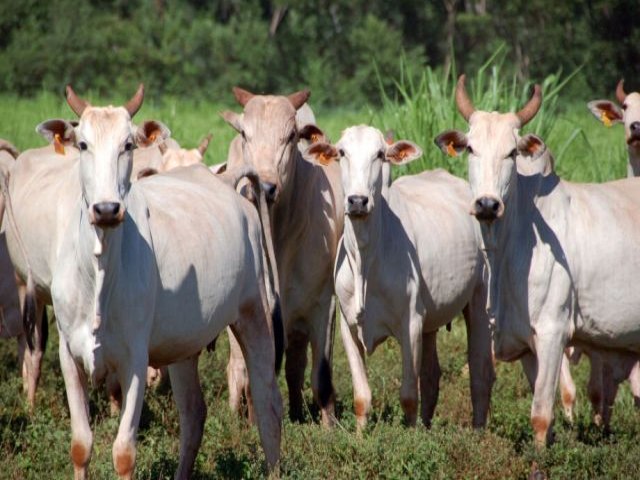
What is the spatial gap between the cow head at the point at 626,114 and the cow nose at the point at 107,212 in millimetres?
5002

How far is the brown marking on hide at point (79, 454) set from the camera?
6.20 metres

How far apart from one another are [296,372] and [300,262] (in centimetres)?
80

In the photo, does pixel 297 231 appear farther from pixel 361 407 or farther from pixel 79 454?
pixel 79 454

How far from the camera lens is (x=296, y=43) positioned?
3875 cm

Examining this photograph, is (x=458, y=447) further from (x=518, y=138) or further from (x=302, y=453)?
(x=518, y=138)

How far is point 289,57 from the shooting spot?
126ft

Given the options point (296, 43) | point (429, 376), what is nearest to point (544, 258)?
point (429, 376)

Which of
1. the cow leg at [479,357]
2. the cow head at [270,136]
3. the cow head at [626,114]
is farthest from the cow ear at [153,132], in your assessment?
the cow head at [626,114]

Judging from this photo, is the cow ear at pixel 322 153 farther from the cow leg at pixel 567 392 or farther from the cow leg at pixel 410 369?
the cow leg at pixel 567 392

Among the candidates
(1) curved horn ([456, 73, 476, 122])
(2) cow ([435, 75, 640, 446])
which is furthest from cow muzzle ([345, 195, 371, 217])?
(1) curved horn ([456, 73, 476, 122])

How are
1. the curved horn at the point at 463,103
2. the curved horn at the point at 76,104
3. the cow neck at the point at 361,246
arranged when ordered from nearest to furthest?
the curved horn at the point at 76,104 < the curved horn at the point at 463,103 < the cow neck at the point at 361,246

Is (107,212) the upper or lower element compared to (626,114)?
upper

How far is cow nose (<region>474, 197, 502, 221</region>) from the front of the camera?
734cm

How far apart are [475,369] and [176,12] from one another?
99.2 feet
